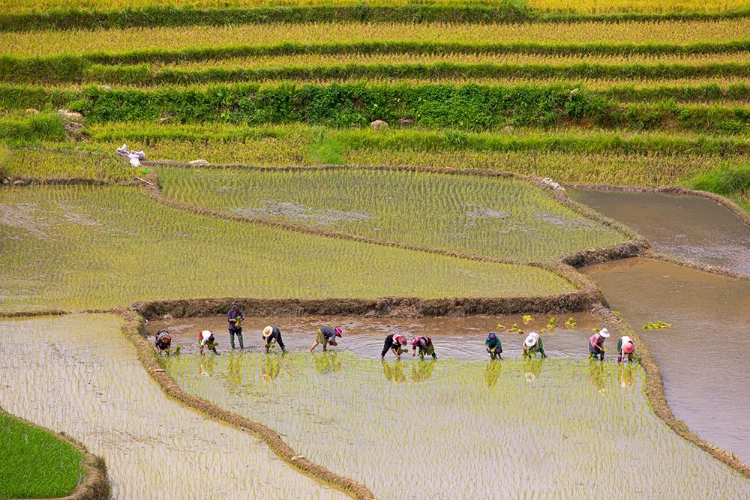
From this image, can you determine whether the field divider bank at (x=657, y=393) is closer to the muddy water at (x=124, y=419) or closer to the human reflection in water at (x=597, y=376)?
the human reflection in water at (x=597, y=376)

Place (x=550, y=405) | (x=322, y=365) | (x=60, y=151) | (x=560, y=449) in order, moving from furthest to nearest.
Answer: (x=60, y=151) < (x=322, y=365) < (x=550, y=405) < (x=560, y=449)

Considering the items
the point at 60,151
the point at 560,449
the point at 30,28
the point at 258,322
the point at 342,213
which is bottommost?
the point at 560,449

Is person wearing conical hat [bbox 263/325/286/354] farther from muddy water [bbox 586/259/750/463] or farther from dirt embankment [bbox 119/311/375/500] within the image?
muddy water [bbox 586/259/750/463]

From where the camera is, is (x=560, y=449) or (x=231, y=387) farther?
(x=231, y=387)

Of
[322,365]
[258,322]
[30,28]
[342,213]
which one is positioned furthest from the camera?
[30,28]

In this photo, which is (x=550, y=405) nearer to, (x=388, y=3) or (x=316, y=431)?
(x=316, y=431)

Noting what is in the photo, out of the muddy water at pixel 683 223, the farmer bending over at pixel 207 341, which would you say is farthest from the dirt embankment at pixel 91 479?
the muddy water at pixel 683 223

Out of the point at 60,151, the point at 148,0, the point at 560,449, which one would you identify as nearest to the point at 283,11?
the point at 148,0

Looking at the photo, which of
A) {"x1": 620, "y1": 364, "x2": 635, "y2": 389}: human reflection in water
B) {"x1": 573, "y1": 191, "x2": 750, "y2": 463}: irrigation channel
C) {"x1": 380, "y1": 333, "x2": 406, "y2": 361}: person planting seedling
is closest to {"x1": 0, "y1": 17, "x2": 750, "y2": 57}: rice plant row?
{"x1": 573, "y1": 191, "x2": 750, "y2": 463}: irrigation channel
